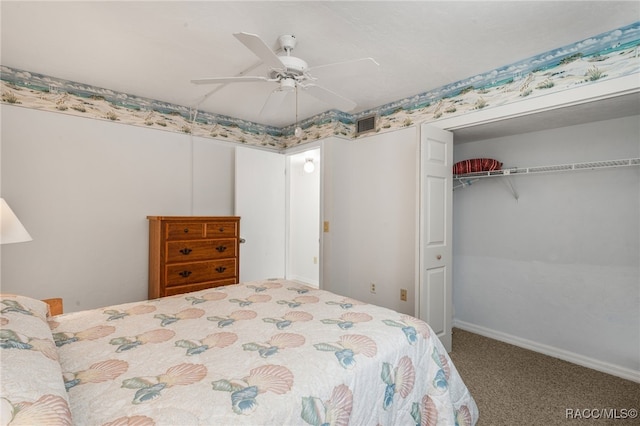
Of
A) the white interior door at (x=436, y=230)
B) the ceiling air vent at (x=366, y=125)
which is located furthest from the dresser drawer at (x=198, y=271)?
the ceiling air vent at (x=366, y=125)

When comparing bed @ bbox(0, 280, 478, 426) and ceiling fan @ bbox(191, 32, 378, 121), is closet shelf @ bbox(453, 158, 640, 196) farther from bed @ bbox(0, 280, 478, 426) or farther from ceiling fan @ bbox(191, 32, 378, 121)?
bed @ bbox(0, 280, 478, 426)

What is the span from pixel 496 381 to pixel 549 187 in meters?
1.85

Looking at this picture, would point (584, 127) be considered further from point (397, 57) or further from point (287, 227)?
point (287, 227)

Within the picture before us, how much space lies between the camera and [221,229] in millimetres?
3416

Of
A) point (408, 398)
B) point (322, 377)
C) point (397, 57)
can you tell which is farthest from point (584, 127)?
point (322, 377)

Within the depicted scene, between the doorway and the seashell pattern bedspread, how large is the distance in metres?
3.24

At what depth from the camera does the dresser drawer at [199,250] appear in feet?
10.0

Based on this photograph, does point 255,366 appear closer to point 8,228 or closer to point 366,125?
point 8,228

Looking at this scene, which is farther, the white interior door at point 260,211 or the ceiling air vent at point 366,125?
the white interior door at point 260,211

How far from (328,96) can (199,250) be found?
204 cm

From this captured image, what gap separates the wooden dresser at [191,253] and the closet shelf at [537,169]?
8.49ft

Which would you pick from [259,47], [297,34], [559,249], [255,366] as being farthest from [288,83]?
[559,249]

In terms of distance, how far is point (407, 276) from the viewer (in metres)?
3.34

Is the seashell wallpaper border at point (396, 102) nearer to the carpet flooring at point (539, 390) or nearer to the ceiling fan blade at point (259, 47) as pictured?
the ceiling fan blade at point (259, 47)
